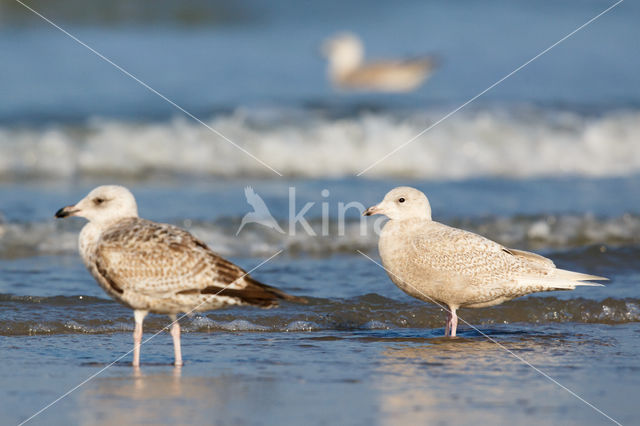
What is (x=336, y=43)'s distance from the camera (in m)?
18.9

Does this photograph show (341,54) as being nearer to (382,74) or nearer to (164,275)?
(382,74)

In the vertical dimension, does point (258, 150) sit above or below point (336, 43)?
below

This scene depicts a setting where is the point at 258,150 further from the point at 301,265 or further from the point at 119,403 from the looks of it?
the point at 119,403

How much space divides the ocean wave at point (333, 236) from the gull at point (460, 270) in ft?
8.83

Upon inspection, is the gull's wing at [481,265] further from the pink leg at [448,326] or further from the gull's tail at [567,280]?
the pink leg at [448,326]

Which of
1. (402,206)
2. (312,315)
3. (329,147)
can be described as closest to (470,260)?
(402,206)

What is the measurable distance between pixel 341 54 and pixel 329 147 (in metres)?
5.35

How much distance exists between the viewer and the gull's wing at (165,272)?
535 cm

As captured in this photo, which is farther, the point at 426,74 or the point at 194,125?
the point at 426,74

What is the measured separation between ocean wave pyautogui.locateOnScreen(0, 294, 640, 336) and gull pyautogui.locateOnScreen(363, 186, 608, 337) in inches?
23.2

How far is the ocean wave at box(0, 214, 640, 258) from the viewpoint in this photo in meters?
9.09

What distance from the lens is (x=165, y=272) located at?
17.6 feet

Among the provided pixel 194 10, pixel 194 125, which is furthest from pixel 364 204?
pixel 194 10

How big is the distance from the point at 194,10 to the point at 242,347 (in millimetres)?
18028
